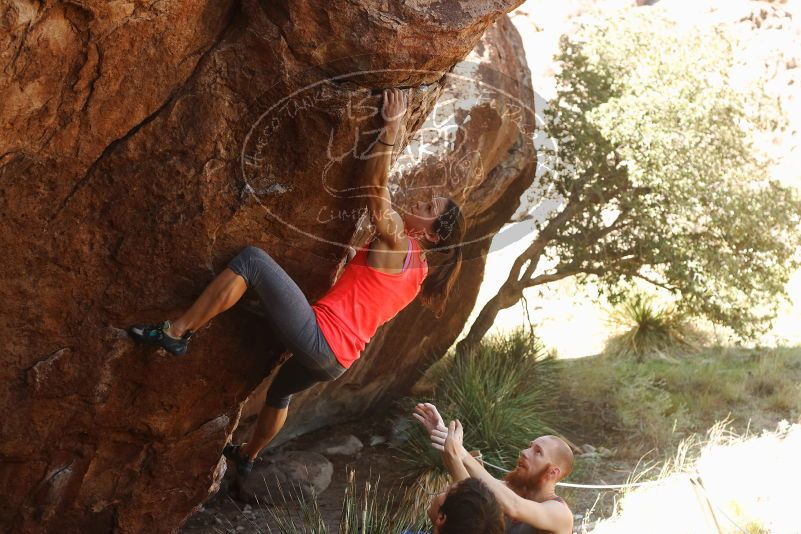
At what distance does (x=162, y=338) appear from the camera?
5047mm

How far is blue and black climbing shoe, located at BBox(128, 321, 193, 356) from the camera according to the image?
5.04 m

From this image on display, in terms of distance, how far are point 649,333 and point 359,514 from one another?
295 inches

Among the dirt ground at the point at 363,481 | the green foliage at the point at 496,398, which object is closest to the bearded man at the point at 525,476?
the dirt ground at the point at 363,481

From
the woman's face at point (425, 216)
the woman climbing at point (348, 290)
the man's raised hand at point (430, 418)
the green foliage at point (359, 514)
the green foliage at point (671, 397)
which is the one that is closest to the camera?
the man's raised hand at point (430, 418)

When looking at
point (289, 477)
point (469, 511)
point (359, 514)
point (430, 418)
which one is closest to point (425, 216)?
point (430, 418)

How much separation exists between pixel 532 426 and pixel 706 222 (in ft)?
10.2

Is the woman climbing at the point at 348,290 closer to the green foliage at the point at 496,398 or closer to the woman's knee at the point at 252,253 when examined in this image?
the woman's knee at the point at 252,253

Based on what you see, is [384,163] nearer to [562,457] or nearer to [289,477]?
[562,457]

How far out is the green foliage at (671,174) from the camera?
10.4 m

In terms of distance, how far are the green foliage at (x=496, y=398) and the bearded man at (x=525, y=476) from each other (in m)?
4.24

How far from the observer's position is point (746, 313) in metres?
10.9

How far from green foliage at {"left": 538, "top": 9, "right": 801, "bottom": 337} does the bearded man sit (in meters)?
5.96

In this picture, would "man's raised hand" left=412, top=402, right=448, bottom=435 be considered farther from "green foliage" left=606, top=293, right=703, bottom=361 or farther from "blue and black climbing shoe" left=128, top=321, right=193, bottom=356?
"green foliage" left=606, top=293, right=703, bottom=361

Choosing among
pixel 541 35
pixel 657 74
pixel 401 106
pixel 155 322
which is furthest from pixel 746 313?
pixel 541 35
